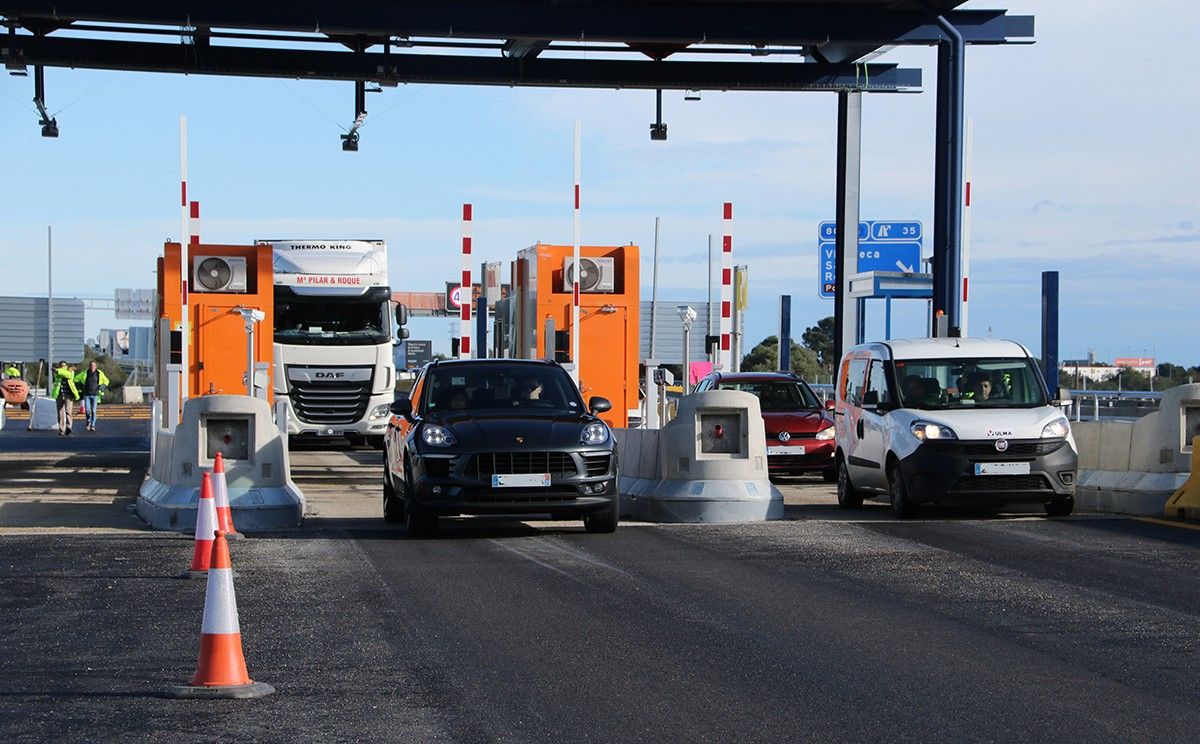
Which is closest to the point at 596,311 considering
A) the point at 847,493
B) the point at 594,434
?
the point at 847,493

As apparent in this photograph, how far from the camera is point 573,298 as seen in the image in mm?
23672

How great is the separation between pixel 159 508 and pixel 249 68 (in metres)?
10.4

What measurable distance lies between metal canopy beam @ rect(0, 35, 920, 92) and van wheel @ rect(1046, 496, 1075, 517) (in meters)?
10.7

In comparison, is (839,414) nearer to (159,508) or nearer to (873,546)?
(873,546)

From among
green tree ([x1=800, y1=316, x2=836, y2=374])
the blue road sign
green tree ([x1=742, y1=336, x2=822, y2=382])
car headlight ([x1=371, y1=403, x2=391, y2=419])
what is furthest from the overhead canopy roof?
green tree ([x1=800, y1=316, x2=836, y2=374])

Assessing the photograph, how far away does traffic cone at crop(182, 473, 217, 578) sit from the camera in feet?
38.5

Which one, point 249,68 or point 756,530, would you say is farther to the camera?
point 249,68

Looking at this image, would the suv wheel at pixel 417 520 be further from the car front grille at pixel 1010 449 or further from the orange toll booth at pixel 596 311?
the orange toll booth at pixel 596 311

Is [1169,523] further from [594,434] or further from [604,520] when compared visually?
[594,434]

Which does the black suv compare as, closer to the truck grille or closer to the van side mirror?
the van side mirror

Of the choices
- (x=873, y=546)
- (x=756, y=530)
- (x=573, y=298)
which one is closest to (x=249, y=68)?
(x=573, y=298)

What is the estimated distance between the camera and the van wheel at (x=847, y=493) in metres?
19.5

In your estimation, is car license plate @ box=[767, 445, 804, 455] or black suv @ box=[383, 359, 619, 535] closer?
black suv @ box=[383, 359, 619, 535]

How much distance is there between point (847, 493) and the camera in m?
19.6
